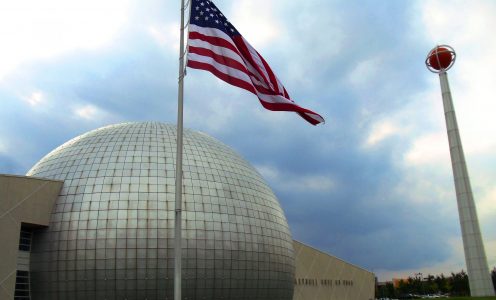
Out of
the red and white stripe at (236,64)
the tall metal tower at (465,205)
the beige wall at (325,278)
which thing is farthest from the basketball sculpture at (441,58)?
the red and white stripe at (236,64)

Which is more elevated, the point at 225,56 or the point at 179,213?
the point at 225,56

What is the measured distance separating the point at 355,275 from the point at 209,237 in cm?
5217

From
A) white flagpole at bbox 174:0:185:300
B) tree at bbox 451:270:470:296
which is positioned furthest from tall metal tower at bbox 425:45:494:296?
tree at bbox 451:270:470:296

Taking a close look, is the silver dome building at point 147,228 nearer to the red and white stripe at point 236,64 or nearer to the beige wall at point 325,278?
the red and white stripe at point 236,64

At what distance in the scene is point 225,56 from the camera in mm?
18047

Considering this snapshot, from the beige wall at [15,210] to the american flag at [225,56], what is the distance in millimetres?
19241

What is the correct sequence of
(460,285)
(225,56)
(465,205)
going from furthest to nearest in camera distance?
1. (460,285)
2. (465,205)
3. (225,56)

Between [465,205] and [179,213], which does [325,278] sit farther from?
[179,213]

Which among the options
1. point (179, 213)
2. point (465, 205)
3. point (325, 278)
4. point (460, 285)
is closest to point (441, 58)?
point (465, 205)

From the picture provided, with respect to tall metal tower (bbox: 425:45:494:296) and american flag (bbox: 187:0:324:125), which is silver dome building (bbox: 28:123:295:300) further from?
tall metal tower (bbox: 425:45:494:296)

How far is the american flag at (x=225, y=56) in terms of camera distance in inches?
694

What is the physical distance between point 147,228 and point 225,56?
16.4 meters

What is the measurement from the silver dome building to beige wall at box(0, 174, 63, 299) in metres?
0.96

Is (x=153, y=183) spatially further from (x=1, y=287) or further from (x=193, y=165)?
(x=1, y=287)
